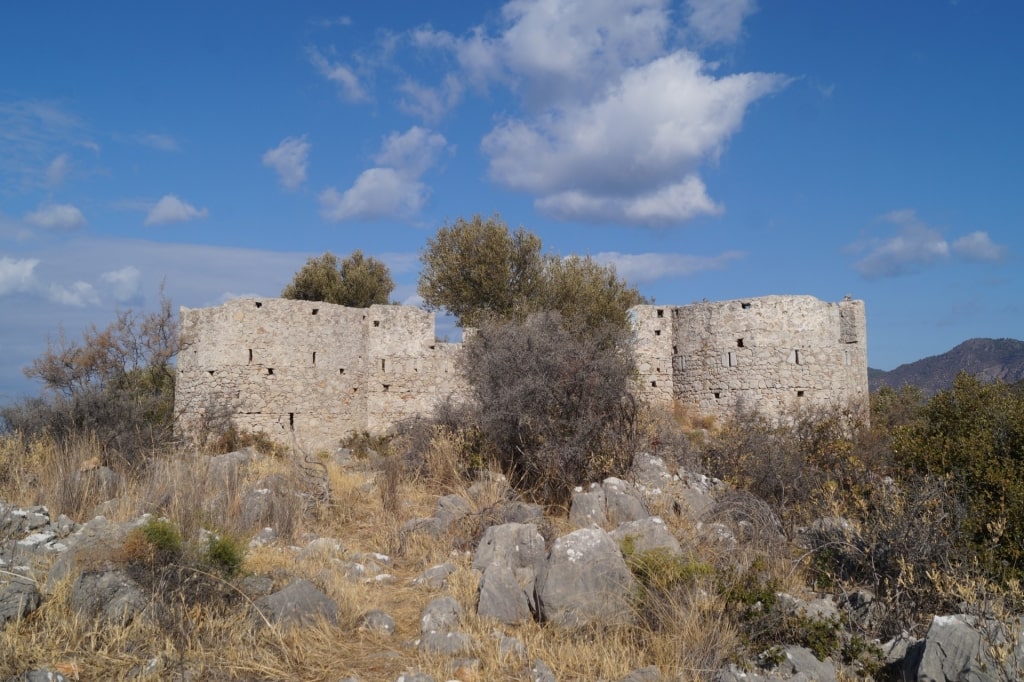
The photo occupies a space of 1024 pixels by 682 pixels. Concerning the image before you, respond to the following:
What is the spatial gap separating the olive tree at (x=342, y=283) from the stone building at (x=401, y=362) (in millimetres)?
9622

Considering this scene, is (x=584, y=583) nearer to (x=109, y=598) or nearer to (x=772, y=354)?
(x=109, y=598)

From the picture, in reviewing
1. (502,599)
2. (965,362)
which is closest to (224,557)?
(502,599)

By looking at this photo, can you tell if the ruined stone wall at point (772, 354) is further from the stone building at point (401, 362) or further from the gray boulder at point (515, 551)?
the gray boulder at point (515, 551)

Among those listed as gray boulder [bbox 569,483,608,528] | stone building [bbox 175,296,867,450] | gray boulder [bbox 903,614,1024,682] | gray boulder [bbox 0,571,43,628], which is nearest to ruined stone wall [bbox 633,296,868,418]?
stone building [bbox 175,296,867,450]

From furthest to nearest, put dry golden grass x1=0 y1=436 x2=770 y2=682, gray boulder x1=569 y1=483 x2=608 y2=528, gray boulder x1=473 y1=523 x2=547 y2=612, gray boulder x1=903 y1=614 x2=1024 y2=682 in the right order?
gray boulder x1=569 y1=483 x2=608 y2=528
gray boulder x1=473 y1=523 x2=547 y2=612
dry golden grass x1=0 y1=436 x2=770 y2=682
gray boulder x1=903 y1=614 x2=1024 y2=682

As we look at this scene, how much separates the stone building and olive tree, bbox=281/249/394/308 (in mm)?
9622

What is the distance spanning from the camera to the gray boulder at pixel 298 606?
17.6ft

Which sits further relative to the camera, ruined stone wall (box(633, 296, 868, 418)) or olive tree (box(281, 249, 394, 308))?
olive tree (box(281, 249, 394, 308))

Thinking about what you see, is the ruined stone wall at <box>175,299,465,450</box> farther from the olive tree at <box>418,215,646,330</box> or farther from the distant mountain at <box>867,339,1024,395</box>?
the distant mountain at <box>867,339,1024,395</box>

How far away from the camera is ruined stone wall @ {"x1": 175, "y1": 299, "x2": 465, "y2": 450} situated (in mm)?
15836

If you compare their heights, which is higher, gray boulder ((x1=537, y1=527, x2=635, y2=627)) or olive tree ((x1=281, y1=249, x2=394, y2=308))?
olive tree ((x1=281, y1=249, x2=394, y2=308))

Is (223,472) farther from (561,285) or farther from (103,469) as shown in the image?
(561,285)

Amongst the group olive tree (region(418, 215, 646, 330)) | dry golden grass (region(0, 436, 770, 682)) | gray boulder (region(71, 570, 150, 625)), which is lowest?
dry golden grass (region(0, 436, 770, 682))

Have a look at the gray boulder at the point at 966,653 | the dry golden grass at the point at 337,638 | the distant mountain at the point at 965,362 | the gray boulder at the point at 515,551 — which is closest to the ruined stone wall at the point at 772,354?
the dry golden grass at the point at 337,638
